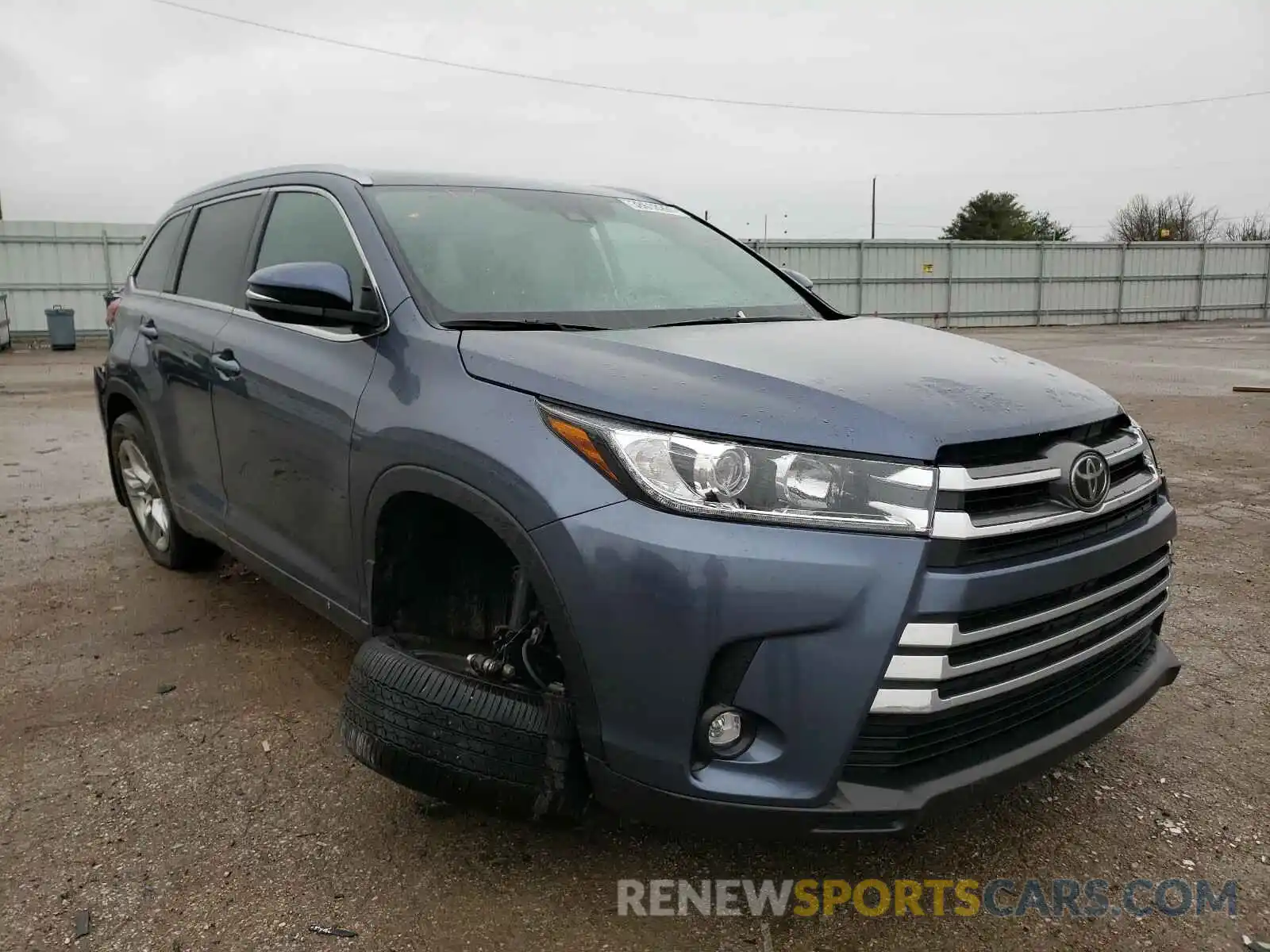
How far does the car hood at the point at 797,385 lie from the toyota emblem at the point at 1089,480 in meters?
0.10

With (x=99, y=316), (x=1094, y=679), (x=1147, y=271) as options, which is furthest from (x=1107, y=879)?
(x=1147, y=271)

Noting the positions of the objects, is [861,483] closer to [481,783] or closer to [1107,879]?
[481,783]

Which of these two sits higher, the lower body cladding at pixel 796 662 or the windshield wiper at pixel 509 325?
the windshield wiper at pixel 509 325

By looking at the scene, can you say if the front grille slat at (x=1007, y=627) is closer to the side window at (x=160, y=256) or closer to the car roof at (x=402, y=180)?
the car roof at (x=402, y=180)

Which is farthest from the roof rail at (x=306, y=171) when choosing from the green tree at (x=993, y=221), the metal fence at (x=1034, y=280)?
the green tree at (x=993, y=221)

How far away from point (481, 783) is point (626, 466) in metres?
0.78

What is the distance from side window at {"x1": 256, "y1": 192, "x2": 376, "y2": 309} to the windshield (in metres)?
0.15

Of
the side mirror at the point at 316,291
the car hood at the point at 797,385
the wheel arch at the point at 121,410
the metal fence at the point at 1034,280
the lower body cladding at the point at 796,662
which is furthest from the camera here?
the metal fence at the point at 1034,280

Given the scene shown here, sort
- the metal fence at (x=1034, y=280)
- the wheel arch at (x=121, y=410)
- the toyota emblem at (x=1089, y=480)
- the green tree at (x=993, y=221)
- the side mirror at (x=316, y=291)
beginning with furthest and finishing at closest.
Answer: the green tree at (x=993, y=221), the metal fence at (x=1034, y=280), the wheel arch at (x=121, y=410), the side mirror at (x=316, y=291), the toyota emblem at (x=1089, y=480)

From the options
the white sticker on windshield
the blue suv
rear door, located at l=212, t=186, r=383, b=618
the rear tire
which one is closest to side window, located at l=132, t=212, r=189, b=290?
the rear tire

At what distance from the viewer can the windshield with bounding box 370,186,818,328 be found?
2695mm

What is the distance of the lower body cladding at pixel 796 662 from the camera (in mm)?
1791

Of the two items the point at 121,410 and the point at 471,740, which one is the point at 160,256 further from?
the point at 471,740

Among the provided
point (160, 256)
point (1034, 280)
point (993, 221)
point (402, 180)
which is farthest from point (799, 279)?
point (993, 221)
